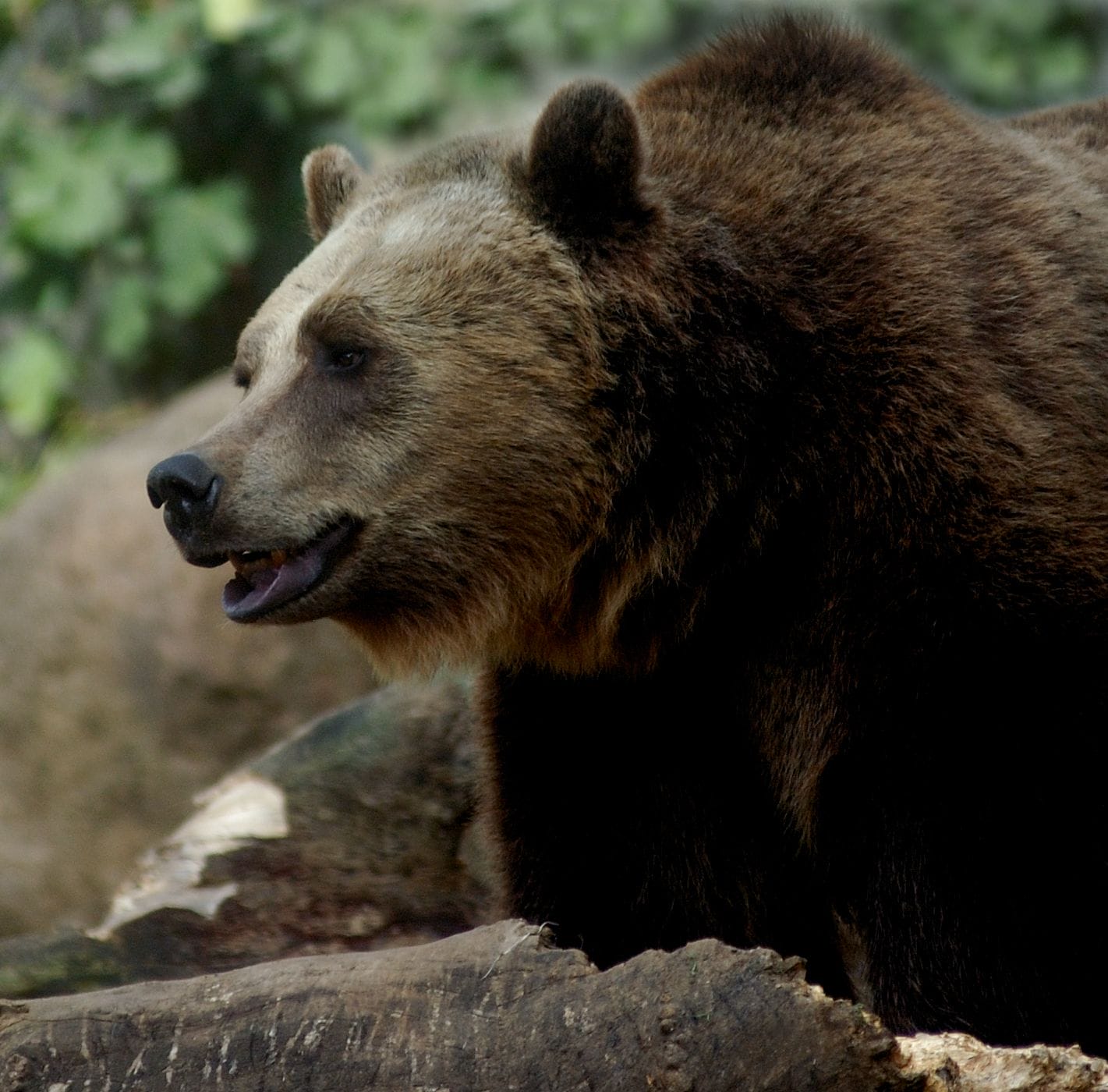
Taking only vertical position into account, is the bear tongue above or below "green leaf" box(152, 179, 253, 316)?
below

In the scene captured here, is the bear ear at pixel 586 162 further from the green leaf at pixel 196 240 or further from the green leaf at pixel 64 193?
the green leaf at pixel 64 193

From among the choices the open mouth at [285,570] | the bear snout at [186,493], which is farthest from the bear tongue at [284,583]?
the bear snout at [186,493]

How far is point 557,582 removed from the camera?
13.4ft

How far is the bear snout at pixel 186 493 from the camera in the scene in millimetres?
3664

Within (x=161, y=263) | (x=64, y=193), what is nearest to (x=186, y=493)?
(x=161, y=263)

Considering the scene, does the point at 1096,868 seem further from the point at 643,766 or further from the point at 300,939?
the point at 300,939

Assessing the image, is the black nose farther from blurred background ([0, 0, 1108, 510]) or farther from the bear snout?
blurred background ([0, 0, 1108, 510])

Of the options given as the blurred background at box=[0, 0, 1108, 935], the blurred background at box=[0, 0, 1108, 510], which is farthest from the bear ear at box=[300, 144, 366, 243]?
the blurred background at box=[0, 0, 1108, 510]

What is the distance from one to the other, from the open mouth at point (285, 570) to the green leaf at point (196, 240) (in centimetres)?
669

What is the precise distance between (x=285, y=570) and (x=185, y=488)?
1.12 ft

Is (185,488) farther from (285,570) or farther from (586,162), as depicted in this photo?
(586,162)

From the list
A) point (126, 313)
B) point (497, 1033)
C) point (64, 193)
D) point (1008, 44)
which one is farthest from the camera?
point (1008, 44)

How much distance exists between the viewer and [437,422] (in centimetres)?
389

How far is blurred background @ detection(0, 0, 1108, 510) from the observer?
10.3 metres
